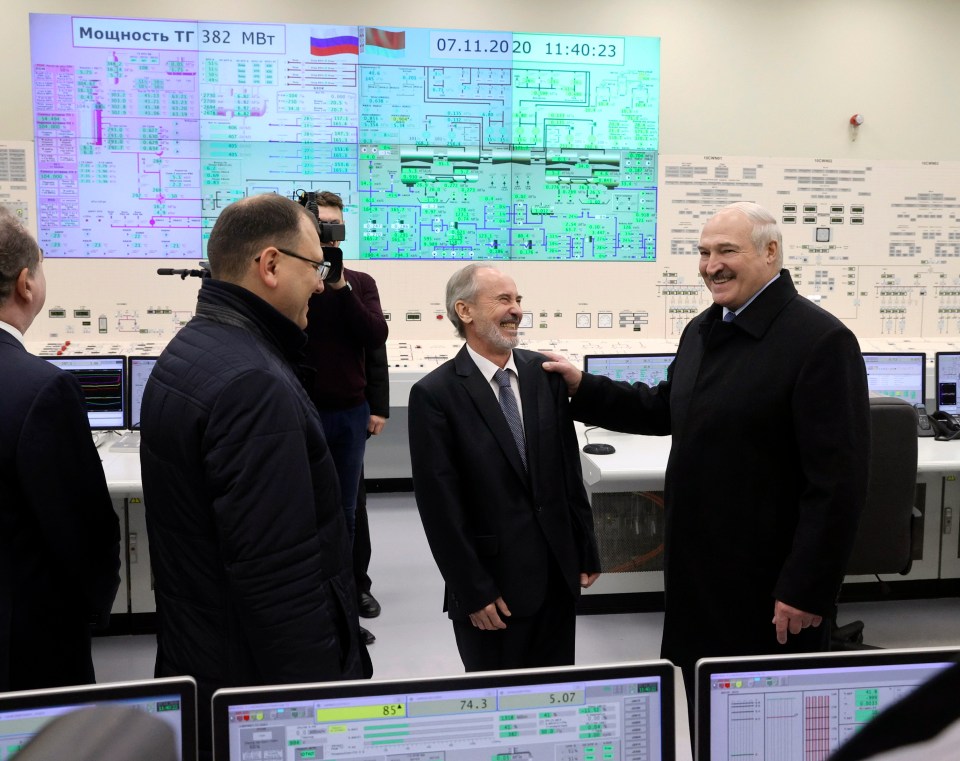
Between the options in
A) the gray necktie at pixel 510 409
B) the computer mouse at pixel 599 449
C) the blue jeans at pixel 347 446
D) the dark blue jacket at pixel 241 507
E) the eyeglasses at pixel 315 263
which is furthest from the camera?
the computer mouse at pixel 599 449

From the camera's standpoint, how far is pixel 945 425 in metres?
3.90

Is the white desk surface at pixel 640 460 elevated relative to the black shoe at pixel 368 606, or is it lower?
elevated

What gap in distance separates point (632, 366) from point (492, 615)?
2.11 meters

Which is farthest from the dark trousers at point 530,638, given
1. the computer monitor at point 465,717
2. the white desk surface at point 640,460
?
the computer monitor at point 465,717

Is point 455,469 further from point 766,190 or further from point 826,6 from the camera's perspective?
point 826,6

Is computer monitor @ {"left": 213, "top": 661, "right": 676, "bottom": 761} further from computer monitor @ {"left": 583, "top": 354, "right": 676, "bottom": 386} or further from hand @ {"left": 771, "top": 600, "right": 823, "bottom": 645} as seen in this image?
computer monitor @ {"left": 583, "top": 354, "right": 676, "bottom": 386}

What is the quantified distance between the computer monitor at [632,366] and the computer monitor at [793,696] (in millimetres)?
2938

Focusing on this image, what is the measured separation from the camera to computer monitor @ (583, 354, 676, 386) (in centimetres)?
385

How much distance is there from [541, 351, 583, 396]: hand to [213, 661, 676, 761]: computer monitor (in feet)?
4.29

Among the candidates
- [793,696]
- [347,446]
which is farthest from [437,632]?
[793,696]

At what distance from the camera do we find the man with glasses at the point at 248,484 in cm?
135

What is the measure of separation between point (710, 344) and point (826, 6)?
174 inches

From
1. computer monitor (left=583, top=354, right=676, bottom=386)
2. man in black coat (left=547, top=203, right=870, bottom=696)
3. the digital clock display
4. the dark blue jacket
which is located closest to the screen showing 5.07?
the digital clock display

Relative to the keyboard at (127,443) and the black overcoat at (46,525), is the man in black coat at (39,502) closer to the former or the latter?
the black overcoat at (46,525)
